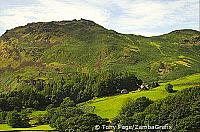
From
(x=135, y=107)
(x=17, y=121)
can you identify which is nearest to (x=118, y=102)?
(x=135, y=107)

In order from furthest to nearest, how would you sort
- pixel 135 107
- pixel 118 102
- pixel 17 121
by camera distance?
1. pixel 118 102
2. pixel 17 121
3. pixel 135 107

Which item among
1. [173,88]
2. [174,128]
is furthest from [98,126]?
[173,88]

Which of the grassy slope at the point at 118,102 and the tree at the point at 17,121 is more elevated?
the grassy slope at the point at 118,102

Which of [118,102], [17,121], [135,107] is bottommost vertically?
[17,121]

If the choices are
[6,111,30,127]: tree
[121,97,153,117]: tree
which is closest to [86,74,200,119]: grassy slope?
[121,97,153,117]: tree

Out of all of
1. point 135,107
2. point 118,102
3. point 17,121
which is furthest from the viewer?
point 118,102

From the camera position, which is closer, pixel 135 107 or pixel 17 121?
pixel 135 107

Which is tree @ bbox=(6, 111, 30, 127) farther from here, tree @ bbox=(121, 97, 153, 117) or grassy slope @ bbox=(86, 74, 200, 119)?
tree @ bbox=(121, 97, 153, 117)

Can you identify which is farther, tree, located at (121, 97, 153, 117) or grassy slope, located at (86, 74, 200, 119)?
grassy slope, located at (86, 74, 200, 119)

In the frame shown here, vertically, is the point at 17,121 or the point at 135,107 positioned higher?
the point at 135,107

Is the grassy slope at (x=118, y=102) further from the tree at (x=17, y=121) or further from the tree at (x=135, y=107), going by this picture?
the tree at (x=17, y=121)

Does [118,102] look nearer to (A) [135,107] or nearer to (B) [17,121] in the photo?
(A) [135,107]

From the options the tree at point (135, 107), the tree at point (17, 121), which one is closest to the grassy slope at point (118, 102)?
the tree at point (135, 107)

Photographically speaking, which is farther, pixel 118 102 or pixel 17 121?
pixel 118 102
